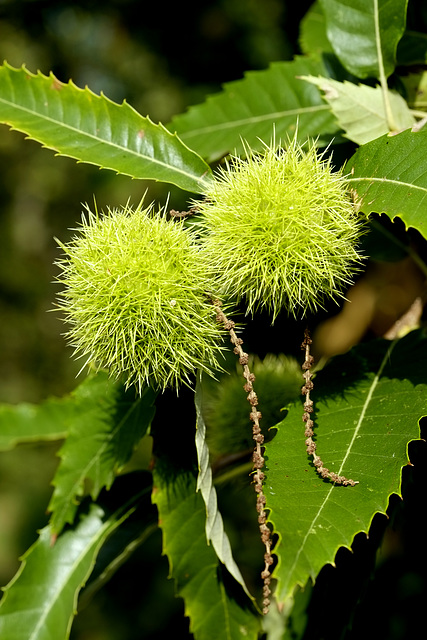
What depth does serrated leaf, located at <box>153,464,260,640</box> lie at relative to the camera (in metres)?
1.32

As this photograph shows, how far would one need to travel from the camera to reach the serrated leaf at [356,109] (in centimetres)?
126

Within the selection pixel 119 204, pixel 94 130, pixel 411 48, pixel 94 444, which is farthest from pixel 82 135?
pixel 119 204

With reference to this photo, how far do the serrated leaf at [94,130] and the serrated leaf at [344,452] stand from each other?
468 millimetres

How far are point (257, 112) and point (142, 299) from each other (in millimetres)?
892

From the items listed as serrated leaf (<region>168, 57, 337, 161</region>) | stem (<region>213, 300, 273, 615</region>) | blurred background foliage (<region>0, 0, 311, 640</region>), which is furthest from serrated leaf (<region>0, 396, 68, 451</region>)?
stem (<region>213, 300, 273, 615</region>)

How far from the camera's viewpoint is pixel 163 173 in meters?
1.20

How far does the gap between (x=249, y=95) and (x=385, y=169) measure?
0.81m

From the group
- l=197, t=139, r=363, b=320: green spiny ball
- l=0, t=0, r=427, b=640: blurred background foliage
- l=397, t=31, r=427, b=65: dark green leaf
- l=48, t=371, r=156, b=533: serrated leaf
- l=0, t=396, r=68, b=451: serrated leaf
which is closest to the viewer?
l=197, t=139, r=363, b=320: green spiny ball

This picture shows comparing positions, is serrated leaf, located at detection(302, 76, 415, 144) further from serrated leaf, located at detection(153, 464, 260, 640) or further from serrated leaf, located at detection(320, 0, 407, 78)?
serrated leaf, located at detection(153, 464, 260, 640)

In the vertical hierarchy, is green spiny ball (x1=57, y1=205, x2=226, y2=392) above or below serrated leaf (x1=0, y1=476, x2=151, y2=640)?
above

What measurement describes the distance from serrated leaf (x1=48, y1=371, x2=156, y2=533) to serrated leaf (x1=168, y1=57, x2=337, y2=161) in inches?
26.0

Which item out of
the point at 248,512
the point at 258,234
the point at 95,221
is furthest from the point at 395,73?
the point at 248,512

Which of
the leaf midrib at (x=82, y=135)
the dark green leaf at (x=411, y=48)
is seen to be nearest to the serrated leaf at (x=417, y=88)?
the dark green leaf at (x=411, y=48)

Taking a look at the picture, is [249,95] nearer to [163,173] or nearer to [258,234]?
[163,173]
